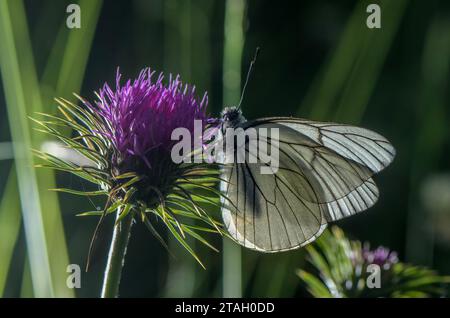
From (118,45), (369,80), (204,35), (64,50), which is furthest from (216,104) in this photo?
(64,50)

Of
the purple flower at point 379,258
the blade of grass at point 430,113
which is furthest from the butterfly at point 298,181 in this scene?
the blade of grass at point 430,113

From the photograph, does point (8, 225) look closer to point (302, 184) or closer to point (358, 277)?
point (302, 184)

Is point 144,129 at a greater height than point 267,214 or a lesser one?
greater

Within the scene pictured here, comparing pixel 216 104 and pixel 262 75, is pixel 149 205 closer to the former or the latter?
pixel 216 104

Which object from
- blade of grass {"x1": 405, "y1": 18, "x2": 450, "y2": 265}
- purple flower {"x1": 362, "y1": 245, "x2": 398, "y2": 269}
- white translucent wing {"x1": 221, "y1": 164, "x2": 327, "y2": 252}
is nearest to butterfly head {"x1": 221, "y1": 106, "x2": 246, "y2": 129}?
white translucent wing {"x1": 221, "y1": 164, "x2": 327, "y2": 252}

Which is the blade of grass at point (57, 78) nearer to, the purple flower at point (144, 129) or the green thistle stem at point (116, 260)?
the purple flower at point (144, 129)

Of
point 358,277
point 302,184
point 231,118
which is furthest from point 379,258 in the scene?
point 231,118

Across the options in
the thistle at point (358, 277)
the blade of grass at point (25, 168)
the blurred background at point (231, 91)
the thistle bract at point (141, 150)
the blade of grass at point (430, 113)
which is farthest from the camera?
the blade of grass at point (430, 113)
